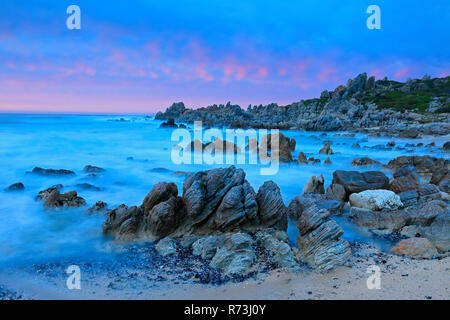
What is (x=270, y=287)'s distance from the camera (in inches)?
249

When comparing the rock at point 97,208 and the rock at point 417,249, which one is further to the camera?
the rock at point 97,208

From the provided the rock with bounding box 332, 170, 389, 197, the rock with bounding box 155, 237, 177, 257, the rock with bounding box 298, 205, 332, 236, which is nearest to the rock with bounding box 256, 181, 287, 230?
the rock with bounding box 298, 205, 332, 236

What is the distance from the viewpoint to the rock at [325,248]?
23.4 feet

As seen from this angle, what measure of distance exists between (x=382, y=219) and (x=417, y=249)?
222cm

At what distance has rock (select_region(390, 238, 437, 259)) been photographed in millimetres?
7352

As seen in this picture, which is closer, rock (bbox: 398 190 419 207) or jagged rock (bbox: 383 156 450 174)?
rock (bbox: 398 190 419 207)

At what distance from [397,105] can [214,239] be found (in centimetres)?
9833

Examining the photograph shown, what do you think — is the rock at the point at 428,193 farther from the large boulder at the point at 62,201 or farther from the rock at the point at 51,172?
the rock at the point at 51,172

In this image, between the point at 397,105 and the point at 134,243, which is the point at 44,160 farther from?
the point at 397,105

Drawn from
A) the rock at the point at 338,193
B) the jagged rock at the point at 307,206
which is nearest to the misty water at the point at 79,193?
the jagged rock at the point at 307,206

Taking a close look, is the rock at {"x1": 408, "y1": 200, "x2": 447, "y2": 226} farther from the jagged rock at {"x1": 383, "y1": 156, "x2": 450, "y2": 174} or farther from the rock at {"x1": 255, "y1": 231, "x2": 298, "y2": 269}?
the jagged rock at {"x1": 383, "y1": 156, "x2": 450, "y2": 174}

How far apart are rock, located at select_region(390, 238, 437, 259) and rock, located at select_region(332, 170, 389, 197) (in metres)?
4.89

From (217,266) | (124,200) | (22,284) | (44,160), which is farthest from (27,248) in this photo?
(44,160)

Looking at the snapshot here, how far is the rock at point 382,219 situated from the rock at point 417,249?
1544 mm
